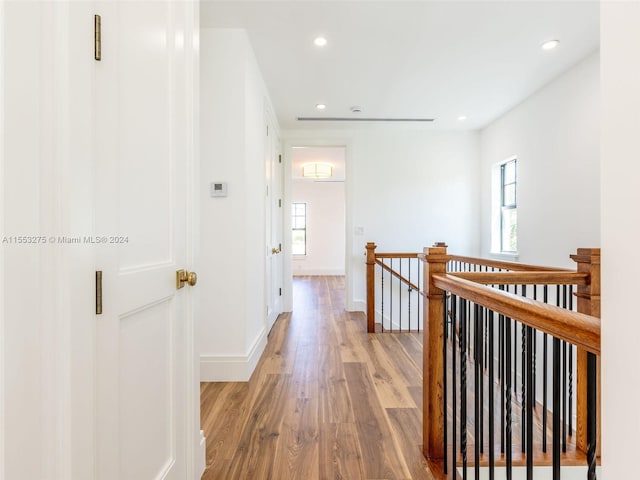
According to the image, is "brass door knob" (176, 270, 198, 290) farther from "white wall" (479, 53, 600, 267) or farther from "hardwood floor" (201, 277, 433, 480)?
"white wall" (479, 53, 600, 267)

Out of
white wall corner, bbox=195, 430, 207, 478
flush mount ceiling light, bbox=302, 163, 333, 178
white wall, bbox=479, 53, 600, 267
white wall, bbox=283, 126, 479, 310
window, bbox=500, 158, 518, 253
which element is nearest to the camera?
white wall corner, bbox=195, 430, 207, 478

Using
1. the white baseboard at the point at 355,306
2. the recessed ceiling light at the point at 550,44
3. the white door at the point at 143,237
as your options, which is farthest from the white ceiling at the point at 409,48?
the white baseboard at the point at 355,306

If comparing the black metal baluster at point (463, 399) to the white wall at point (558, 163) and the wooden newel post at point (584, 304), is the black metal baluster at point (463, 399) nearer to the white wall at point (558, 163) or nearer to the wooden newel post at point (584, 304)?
the wooden newel post at point (584, 304)

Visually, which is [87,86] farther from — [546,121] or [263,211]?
[546,121]

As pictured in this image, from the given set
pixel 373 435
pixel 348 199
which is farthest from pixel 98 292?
pixel 348 199

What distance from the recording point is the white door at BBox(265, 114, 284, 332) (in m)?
3.48

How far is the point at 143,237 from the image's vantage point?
0.97 meters

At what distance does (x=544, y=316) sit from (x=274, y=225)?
11.3 ft

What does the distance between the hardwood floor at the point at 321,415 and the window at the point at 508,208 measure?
198cm

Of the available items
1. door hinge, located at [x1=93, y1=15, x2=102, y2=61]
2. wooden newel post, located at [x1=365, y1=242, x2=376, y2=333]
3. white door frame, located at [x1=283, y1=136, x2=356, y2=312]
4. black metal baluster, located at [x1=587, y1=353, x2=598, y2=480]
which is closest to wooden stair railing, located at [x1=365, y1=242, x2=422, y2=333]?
wooden newel post, located at [x1=365, y1=242, x2=376, y2=333]

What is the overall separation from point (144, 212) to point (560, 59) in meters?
3.48

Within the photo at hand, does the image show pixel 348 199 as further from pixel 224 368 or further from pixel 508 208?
pixel 224 368

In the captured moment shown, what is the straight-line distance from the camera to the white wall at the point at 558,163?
108 inches

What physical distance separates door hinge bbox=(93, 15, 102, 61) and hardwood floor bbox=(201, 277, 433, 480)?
5.25 ft
